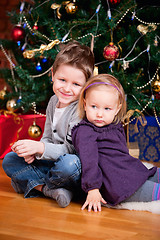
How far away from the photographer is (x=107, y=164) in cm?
128

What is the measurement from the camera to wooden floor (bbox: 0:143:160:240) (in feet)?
3.32

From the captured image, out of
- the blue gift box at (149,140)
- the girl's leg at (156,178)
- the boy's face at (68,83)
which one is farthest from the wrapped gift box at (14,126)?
the girl's leg at (156,178)

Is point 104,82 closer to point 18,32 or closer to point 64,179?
point 64,179

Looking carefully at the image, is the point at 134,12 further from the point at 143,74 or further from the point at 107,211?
the point at 107,211

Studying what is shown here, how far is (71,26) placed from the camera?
80.7 inches

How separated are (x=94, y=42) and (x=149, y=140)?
73 centimetres

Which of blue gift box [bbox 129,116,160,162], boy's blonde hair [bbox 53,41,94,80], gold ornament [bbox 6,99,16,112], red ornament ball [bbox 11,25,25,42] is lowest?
blue gift box [bbox 129,116,160,162]

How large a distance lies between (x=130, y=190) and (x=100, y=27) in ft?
3.73

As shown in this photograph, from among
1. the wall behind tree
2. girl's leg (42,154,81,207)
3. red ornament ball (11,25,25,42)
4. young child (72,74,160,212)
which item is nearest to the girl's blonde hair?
young child (72,74,160,212)

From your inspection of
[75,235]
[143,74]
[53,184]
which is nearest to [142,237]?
[75,235]

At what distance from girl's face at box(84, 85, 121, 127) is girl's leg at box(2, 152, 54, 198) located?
0.33 meters

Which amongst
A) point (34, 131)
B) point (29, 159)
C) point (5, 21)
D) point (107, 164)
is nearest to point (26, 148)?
point (29, 159)

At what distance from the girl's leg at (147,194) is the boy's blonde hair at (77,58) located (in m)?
0.53

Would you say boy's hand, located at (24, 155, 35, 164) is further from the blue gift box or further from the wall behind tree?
the wall behind tree
